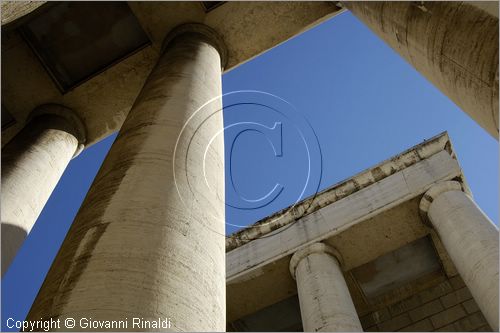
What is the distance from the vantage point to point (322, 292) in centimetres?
1827

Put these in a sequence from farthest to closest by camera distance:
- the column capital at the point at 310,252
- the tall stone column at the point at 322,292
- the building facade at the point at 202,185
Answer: the column capital at the point at 310,252
the tall stone column at the point at 322,292
the building facade at the point at 202,185

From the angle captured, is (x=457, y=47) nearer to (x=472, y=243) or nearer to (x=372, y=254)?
(x=472, y=243)

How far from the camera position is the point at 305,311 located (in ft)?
59.2

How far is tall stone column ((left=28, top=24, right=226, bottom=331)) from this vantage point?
491 centimetres

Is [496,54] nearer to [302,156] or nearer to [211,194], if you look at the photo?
[211,194]

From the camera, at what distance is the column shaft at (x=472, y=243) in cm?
1463

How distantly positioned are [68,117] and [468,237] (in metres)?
15.8

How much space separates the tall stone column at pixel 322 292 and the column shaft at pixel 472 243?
4.37m

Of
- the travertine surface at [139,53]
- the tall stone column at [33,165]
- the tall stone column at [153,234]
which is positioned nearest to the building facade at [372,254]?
the travertine surface at [139,53]

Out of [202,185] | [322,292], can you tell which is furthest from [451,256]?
[202,185]

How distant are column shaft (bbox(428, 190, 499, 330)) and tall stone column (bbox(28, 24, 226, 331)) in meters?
10.7

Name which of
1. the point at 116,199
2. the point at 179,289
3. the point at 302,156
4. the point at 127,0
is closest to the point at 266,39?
the point at 127,0

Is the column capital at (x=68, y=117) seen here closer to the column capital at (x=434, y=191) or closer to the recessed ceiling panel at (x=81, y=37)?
the recessed ceiling panel at (x=81, y=37)

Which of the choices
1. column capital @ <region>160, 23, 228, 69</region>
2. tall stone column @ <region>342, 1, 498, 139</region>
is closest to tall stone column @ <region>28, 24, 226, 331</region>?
tall stone column @ <region>342, 1, 498, 139</region>
